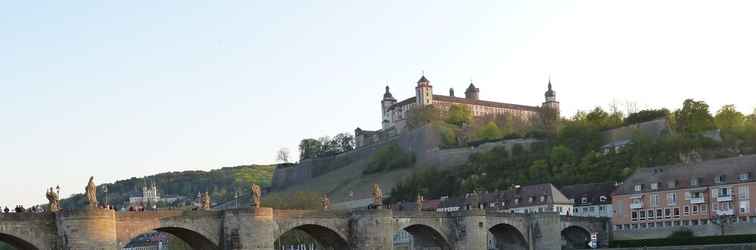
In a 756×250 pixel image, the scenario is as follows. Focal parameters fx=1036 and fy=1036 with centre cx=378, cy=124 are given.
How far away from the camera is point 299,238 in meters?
98.3

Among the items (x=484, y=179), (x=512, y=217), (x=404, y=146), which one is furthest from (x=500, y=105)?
(x=512, y=217)

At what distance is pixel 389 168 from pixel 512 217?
78.1 meters

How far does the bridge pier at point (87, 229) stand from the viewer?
4881 centimetres

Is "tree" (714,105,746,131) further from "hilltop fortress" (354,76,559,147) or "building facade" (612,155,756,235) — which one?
"hilltop fortress" (354,76,559,147)

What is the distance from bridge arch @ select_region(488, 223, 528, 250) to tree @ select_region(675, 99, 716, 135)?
1601 inches

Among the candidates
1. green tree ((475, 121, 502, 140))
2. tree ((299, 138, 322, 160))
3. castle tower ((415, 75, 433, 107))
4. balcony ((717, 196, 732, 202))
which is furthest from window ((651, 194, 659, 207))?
tree ((299, 138, 322, 160))

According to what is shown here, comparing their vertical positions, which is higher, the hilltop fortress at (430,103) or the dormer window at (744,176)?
the hilltop fortress at (430,103)

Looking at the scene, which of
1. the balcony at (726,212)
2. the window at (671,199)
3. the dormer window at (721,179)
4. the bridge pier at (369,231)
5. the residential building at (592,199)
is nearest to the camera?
the bridge pier at (369,231)

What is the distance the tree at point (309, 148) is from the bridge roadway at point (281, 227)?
10551 centimetres

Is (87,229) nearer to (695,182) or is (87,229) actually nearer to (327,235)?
(327,235)

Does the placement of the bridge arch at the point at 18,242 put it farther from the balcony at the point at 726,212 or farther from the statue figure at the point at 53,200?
the balcony at the point at 726,212

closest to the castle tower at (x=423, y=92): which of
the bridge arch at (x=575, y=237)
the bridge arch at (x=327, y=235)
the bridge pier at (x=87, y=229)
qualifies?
the bridge arch at (x=575, y=237)

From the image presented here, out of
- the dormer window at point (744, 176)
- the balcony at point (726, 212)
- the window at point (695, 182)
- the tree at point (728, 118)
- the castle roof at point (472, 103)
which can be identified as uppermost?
the castle roof at point (472, 103)

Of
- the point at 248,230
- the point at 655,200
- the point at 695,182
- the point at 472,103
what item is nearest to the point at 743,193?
the point at 695,182
